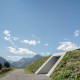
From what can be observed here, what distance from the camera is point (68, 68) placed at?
28.5 m

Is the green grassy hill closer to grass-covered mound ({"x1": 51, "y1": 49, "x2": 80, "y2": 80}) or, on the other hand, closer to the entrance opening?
grass-covered mound ({"x1": 51, "y1": 49, "x2": 80, "y2": 80})

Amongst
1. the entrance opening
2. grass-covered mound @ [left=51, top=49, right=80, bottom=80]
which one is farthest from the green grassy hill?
the entrance opening

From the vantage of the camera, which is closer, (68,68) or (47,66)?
(68,68)

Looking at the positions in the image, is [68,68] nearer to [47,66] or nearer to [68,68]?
[68,68]

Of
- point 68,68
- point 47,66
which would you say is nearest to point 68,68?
point 68,68

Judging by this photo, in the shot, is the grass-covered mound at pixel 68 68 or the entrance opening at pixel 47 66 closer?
the grass-covered mound at pixel 68 68

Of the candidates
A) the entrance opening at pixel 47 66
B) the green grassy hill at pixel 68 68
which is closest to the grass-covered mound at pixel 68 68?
the green grassy hill at pixel 68 68

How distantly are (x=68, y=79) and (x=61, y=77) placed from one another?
63.9 inches

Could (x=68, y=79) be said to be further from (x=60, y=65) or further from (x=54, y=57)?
(x=54, y=57)

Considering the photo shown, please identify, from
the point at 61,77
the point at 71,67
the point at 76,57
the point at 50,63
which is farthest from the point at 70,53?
the point at 61,77

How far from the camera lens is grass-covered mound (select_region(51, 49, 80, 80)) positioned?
23.1 meters

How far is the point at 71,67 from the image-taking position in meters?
28.7

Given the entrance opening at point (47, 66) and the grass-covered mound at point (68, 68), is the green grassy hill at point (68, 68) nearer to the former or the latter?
the grass-covered mound at point (68, 68)

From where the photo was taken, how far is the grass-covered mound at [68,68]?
23109 mm
